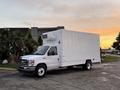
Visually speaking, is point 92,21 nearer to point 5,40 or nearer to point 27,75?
point 5,40

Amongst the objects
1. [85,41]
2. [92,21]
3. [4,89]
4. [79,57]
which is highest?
[92,21]

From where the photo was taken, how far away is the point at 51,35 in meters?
18.6

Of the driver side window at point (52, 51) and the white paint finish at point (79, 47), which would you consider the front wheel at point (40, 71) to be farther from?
Answer: the white paint finish at point (79, 47)

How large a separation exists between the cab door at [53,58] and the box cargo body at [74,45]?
1.18 feet

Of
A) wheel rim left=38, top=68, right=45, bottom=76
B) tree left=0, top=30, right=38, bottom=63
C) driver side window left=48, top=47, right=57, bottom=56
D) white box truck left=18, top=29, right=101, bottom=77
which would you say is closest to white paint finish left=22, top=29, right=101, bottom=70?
white box truck left=18, top=29, right=101, bottom=77

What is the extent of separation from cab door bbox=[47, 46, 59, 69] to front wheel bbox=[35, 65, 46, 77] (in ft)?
2.35

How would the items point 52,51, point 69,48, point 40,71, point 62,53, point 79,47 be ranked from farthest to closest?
point 79,47 < point 69,48 < point 62,53 < point 52,51 < point 40,71

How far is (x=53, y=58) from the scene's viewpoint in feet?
56.1

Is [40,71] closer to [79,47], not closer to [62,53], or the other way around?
[62,53]

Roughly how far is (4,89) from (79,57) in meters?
9.24

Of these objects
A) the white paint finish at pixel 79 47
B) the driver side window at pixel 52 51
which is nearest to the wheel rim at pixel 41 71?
the driver side window at pixel 52 51

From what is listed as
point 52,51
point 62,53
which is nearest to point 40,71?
point 52,51

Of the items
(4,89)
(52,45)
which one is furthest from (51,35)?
(4,89)

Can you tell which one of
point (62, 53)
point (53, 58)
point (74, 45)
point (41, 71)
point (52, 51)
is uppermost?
point (74, 45)
